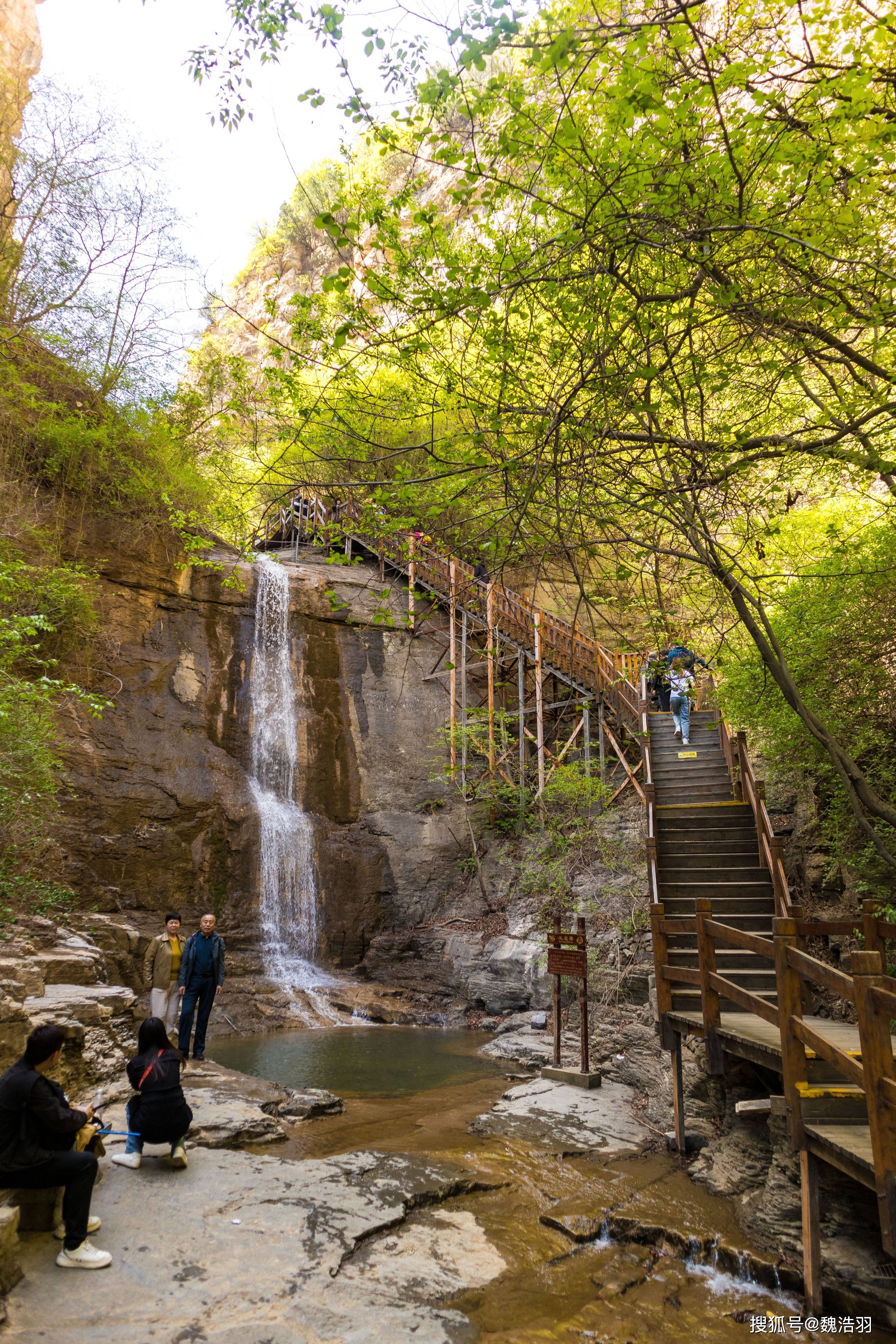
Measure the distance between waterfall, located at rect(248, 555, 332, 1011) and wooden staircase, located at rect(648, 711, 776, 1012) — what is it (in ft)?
23.5

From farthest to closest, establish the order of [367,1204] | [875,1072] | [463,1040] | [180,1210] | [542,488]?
[463,1040] < [542,488] < [367,1204] < [180,1210] < [875,1072]

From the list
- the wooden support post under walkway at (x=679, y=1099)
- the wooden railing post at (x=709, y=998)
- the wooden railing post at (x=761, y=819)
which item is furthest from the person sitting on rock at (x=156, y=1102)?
the wooden railing post at (x=761, y=819)

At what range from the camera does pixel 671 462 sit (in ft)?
17.8

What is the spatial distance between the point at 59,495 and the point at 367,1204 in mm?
15292

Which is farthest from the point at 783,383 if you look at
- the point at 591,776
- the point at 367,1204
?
the point at 367,1204

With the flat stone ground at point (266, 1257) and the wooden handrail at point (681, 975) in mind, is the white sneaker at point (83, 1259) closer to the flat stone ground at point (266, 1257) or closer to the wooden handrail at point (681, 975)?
the flat stone ground at point (266, 1257)

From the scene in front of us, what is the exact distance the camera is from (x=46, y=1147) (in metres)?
3.87

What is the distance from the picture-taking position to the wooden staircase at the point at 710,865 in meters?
8.28

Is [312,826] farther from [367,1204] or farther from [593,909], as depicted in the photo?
[367,1204]

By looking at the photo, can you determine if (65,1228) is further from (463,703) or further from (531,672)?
(531,672)

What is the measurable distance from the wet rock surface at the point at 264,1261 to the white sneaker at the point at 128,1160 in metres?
0.04

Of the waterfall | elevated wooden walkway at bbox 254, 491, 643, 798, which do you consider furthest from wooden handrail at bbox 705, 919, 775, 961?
the waterfall

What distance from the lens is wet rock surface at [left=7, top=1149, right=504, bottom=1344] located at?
139 inches

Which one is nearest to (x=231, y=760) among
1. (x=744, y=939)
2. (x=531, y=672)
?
(x=531, y=672)
